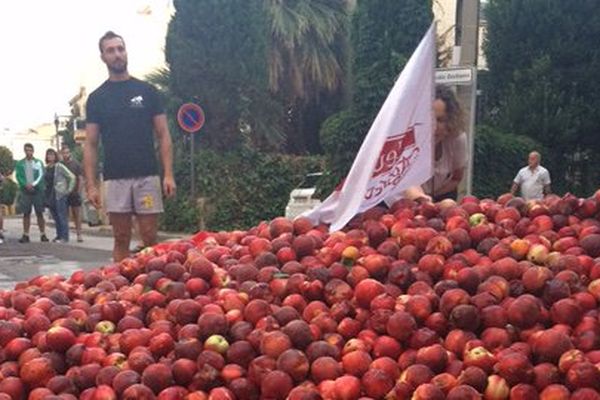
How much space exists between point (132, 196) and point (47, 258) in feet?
19.6

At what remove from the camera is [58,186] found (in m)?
12.7

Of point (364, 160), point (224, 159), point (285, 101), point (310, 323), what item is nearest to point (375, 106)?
point (224, 159)

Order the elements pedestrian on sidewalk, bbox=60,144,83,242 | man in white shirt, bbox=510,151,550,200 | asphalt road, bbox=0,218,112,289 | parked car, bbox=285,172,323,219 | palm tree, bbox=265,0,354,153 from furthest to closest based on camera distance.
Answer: palm tree, bbox=265,0,354,153 < parked car, bbox=285,172,323,219 < pedestrian on sidewalk, bbox=60,144,83,242 < man in white shirt, bbox=510,151,550,200 < asphalt road, bbox=0,218,112,289

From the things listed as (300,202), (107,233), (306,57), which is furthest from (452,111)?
(306,57)

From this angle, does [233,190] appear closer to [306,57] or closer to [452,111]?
[306,57]

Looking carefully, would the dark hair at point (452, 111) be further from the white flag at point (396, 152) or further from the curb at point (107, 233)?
the curb at point (107, 233)

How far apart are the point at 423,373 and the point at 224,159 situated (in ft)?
45.5

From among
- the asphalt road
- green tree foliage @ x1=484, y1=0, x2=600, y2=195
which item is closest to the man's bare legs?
the asphalt road

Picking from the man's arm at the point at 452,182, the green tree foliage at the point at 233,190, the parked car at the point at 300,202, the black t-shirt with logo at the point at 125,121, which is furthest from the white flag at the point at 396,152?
the green tree foliage at the point at 233,190

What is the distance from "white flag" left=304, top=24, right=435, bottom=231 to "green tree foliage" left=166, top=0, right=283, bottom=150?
41.3ft

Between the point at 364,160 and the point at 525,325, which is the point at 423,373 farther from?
the point at 364,160

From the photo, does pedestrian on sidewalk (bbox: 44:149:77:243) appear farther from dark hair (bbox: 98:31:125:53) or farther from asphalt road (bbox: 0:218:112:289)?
dark hair (bbox: 98:31:125:53)

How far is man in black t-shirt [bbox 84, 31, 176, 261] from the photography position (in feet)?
17.8

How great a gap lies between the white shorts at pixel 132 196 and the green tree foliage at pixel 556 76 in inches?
447
